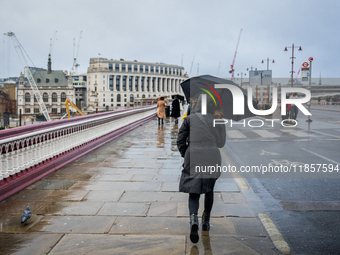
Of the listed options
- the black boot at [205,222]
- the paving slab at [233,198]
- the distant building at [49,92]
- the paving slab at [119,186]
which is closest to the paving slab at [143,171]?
the paving slab at [119,186]

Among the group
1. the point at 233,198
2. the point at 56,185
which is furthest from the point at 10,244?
the point at 233,198

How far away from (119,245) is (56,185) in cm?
293

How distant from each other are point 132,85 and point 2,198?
178823 millimetres

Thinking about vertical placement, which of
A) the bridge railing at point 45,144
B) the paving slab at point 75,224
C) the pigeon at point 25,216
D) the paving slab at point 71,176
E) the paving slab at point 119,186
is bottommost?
the paving slab at point 75,224

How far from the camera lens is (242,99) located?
502cm

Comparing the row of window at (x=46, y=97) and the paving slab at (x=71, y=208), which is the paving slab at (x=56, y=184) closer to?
the paving slab at (x=71, y=208)

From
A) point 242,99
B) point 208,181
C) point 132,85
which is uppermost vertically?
A: point 132,85

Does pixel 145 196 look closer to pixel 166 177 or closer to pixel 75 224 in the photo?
pixel 166 177

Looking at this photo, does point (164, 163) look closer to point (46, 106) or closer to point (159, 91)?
point (46, 106)

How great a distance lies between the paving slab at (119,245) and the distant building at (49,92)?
6199 inches

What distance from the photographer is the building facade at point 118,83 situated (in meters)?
176

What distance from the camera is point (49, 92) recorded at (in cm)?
16162

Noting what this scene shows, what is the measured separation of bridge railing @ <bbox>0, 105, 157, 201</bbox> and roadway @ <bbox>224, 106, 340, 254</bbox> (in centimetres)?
410

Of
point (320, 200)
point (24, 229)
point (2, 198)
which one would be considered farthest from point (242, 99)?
point (2, 198)
